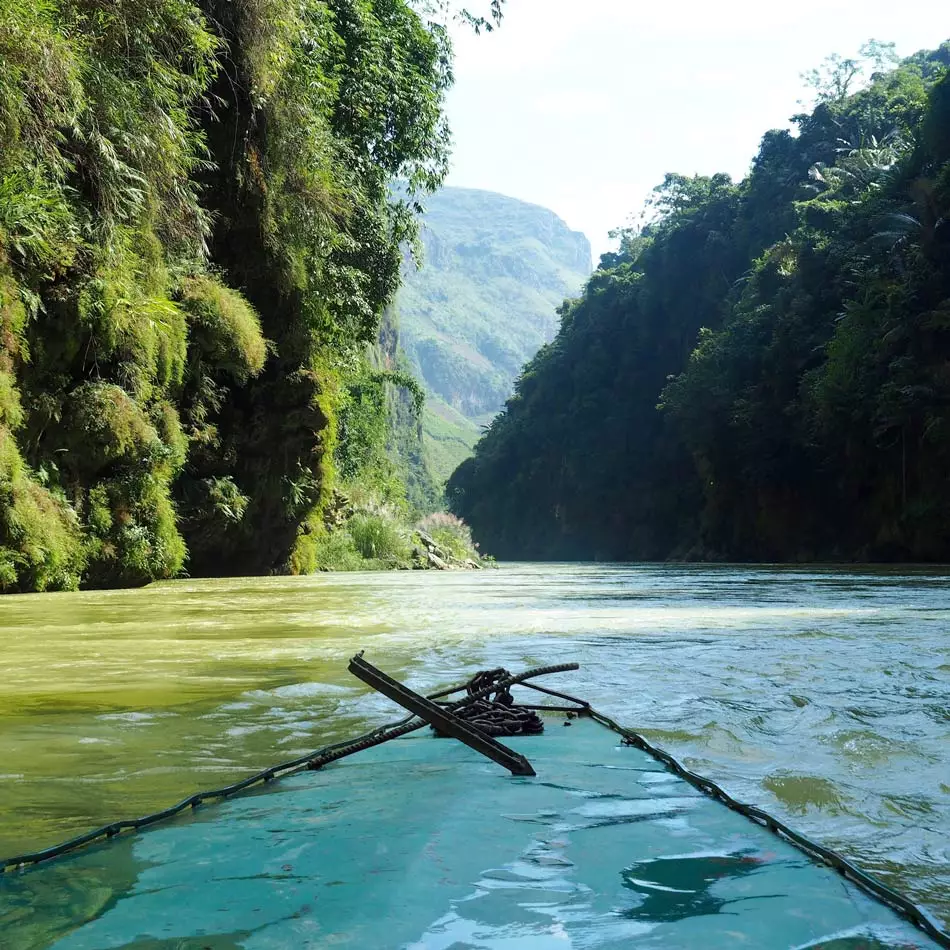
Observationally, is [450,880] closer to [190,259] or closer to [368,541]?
[190,259]

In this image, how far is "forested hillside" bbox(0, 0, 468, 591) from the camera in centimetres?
972

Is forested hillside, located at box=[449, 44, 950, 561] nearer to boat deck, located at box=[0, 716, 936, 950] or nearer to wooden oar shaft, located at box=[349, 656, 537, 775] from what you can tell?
wooden oar shaft, located at box=[349, 656, 537, 775]

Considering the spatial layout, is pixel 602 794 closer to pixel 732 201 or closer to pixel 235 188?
pixel 235 188

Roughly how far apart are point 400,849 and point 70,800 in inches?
34.0

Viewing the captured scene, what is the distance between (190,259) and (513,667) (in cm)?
1047

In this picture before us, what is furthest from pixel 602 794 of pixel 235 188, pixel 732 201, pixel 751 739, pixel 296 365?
pixel 732 201

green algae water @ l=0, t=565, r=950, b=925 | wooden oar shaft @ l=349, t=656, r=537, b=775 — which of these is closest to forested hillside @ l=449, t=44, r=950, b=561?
green algae water @ l=0, t=565, r=950, b=925

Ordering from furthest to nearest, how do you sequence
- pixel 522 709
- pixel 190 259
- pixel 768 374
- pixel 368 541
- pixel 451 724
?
pixel 768 374 → pixel 368 541 → pixel 190 259 → pixel 522 709 → pixel 451 724

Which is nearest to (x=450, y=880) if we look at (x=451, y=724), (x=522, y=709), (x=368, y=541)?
(x=451, y=724)

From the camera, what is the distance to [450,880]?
1.79 metres

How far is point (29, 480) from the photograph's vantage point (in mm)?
10703

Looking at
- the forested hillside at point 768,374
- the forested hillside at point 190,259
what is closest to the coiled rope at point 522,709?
the forested hillside at point 190,259

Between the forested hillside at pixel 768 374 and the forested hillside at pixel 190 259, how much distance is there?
512 inches

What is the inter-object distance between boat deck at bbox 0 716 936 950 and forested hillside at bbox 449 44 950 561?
78.8 ft
